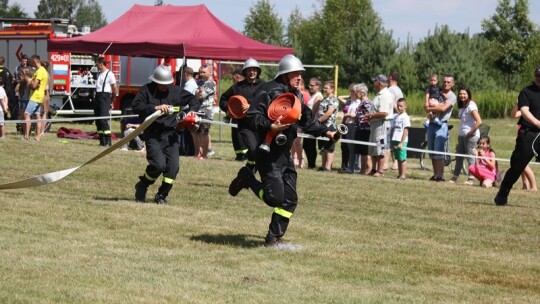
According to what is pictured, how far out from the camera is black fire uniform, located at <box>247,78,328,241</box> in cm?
1027

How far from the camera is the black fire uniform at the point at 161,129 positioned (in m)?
13.2

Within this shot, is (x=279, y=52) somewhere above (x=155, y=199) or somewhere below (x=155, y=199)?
above

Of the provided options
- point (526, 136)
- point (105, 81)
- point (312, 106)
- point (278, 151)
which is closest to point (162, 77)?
point (278, 151)

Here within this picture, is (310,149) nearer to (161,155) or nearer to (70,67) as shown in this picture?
(161,155)

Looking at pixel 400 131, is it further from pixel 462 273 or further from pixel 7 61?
pixel 7 61

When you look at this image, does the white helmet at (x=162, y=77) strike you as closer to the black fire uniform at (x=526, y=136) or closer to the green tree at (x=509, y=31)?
the black fire uniform at (x=526, y=136)

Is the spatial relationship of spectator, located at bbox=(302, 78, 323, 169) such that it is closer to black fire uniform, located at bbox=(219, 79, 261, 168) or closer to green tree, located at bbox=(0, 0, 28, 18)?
black fire uniform, located at bbox=(219, 79, 261, 168)

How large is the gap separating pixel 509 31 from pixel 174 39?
130 ft

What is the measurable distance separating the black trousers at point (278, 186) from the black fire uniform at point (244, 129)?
11.4 ft

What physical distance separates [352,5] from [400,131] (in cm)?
5837

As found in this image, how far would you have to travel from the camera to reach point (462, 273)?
9.69 meters

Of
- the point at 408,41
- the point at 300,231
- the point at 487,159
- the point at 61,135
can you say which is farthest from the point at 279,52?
the point at 408,41

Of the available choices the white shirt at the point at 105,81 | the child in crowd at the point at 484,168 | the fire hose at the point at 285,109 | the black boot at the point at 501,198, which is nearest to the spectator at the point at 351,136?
the child in crowd at the point at 484,168

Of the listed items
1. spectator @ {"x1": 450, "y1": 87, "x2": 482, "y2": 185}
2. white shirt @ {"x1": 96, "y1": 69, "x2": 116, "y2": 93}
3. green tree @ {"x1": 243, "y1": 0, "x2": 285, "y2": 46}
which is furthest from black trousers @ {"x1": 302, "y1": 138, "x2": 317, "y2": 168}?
green tree @ {"x1": 243, "y1": 0, "x2": 285, "y2": 46}
